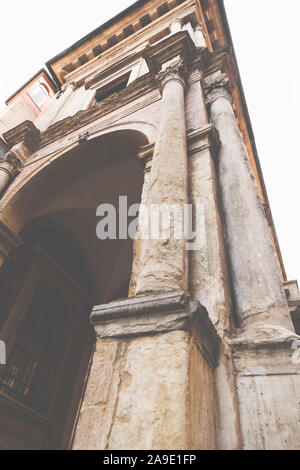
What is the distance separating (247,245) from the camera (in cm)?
207

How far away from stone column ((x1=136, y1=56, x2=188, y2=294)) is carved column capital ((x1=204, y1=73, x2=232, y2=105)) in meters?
0.63

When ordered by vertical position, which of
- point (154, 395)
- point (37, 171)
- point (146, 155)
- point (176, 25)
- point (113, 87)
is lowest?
point (154, 395)

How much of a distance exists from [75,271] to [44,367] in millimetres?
2337

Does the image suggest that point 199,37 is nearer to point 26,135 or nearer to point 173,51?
point 173,51

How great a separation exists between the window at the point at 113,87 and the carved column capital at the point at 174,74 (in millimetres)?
4093

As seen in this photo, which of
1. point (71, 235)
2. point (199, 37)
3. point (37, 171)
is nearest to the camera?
point (37, 171)

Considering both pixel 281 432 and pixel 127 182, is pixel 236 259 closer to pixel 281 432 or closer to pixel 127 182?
pixel 281 432

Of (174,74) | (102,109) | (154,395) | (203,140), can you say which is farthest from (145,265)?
(102,109)

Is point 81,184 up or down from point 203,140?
up

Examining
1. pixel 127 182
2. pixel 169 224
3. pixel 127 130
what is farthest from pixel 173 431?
pixel 127 182

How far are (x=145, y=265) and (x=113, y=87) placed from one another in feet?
25.3

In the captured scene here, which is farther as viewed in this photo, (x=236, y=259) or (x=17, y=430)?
(x=17, y=430)

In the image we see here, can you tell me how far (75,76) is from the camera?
32.8 ft

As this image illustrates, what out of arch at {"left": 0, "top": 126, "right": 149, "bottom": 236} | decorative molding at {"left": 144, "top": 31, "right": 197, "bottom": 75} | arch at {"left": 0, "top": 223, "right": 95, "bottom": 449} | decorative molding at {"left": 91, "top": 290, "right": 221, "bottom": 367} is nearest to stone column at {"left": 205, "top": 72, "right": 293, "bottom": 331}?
decorative molding at {"left": 91, "top": 290, "right": 221, "bottom": 367}
